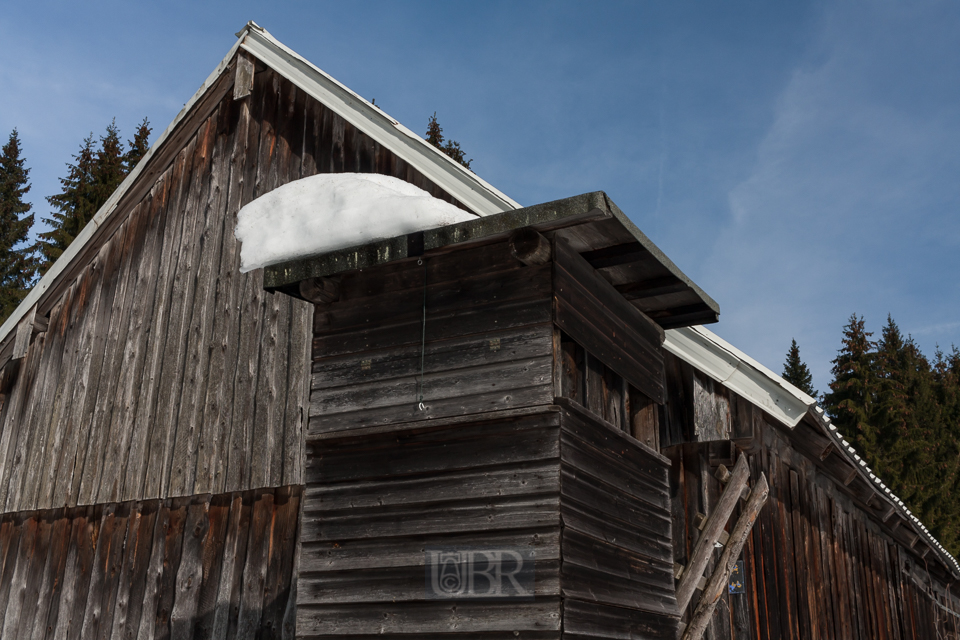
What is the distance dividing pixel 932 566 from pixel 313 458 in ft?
36.9

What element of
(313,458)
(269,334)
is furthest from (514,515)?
(269,334)

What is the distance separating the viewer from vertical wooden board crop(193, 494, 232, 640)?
330 inches

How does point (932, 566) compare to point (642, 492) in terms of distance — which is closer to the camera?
point (642, 492)

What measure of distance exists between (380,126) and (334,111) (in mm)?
676

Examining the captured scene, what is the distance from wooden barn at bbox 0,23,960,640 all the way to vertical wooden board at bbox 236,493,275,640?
21 millimetres

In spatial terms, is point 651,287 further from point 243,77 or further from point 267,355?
point 243,77

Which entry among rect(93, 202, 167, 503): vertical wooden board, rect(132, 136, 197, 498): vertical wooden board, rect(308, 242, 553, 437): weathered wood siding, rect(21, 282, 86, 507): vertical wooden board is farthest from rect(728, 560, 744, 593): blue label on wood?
rect(21, 282, 86, 507): vertical wooden board

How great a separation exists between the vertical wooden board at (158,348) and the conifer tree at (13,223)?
64.6 ft

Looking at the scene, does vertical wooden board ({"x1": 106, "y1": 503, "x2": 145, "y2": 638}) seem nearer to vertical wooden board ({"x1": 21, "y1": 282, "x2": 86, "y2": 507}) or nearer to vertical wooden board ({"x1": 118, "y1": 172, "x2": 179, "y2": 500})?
vertical wooden board ({"x1": 118, "y1": 172, "x2": 179, "y2": 500})

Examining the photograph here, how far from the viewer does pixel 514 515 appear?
503cm

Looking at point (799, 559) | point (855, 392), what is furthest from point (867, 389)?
point (799, 559)

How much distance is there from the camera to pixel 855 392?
105ft

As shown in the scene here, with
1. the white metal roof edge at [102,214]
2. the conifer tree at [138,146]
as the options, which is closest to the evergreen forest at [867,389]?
the conifer tree at [138,146]

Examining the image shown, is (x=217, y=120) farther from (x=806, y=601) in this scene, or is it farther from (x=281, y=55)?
(x=806, y=601)
